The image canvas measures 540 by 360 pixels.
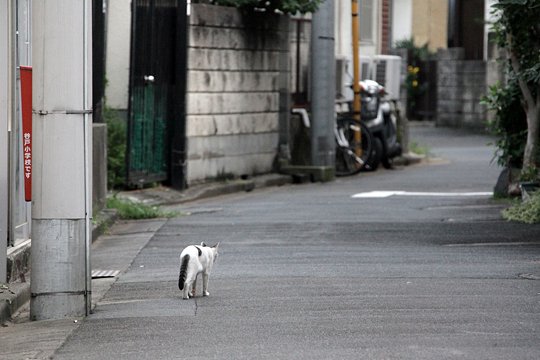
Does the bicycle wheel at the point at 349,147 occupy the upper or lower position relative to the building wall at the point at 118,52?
lower

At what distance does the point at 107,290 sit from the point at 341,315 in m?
2.34

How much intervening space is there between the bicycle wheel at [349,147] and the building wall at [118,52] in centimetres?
646

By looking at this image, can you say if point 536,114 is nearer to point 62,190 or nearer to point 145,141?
point 145,141

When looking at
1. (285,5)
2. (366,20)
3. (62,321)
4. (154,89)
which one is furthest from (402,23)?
(62,321)

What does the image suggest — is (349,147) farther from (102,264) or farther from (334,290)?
(334,290)

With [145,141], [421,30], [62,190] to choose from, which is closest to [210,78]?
[145,141]

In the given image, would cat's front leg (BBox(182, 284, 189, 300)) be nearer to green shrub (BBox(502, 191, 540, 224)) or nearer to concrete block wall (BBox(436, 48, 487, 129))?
green shrub (BBox(502, 191, 540, 224))

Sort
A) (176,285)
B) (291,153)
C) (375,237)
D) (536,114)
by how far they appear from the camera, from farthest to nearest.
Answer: (291,153)
(536,114)
(375,237)
(176,285)

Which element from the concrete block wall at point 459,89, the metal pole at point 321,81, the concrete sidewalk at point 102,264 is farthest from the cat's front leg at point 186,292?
the concrete block wall at point 459,89

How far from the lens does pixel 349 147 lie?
23.9 metres

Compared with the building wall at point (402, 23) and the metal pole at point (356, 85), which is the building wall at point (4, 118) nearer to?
the metal pole at point (356, 85)

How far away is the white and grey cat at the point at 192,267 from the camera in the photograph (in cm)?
905

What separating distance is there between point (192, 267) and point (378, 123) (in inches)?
624

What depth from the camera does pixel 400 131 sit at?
27578mm
